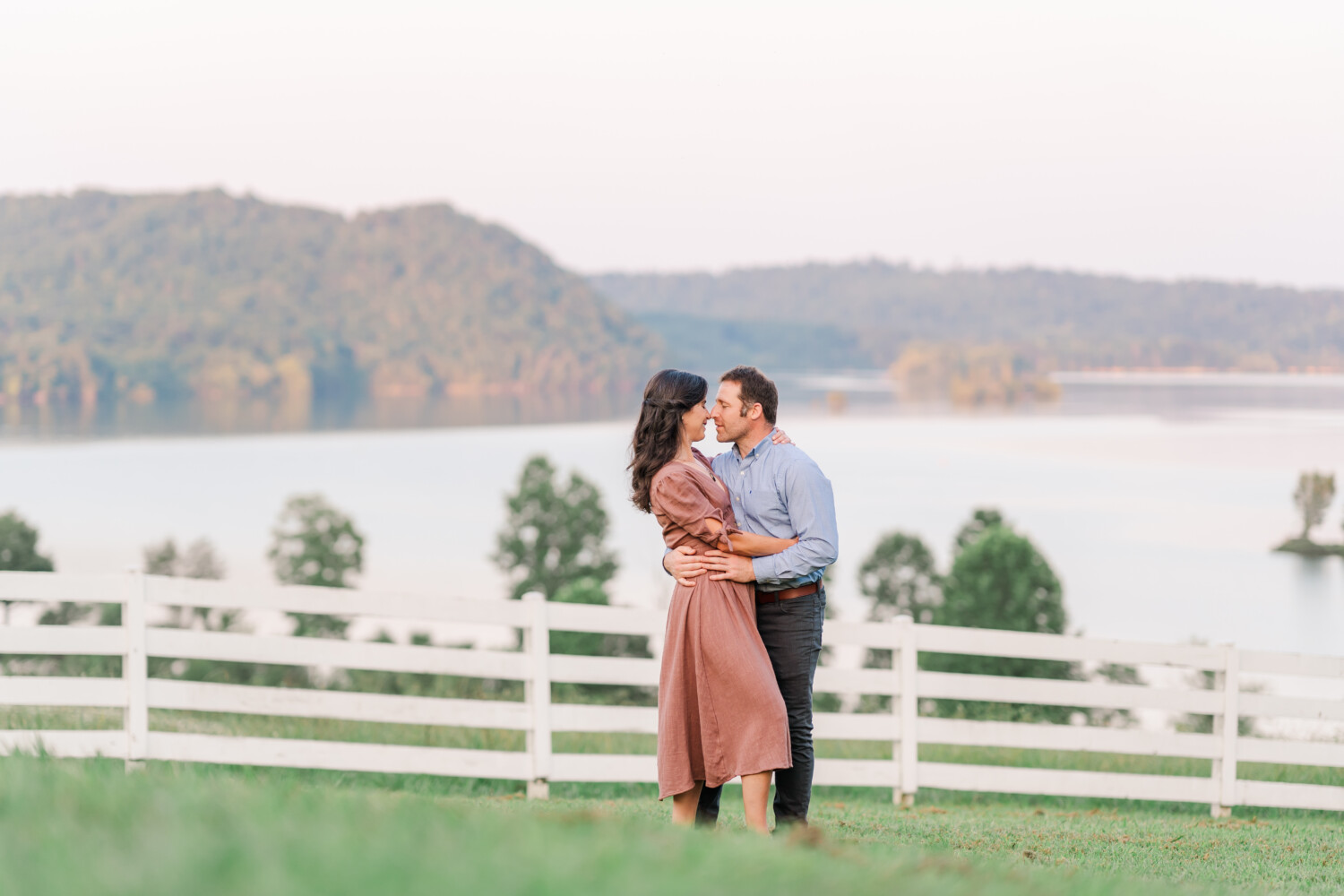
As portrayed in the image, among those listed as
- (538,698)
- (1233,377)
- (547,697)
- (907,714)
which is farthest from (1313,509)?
(538,698)

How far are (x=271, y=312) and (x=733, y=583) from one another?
15994cm

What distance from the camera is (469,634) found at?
83000 millimetres

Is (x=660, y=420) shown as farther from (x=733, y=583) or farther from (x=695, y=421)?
(x=733, y=583)

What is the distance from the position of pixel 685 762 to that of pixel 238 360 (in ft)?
513

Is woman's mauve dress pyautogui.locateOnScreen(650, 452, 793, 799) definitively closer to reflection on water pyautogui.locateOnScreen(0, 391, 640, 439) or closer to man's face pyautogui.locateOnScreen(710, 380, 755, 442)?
man's face pyautogui.locateOnScreen(710, 380, 755, 442)

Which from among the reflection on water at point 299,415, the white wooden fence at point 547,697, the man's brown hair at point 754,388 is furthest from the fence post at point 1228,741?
the reflection on water at point 299,415

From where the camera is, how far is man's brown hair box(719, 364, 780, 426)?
16.1 feet

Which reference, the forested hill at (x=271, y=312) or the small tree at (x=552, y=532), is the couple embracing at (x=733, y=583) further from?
the forested hill at (x=271, y=312)

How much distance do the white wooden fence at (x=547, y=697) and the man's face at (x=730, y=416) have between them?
2.40 metres

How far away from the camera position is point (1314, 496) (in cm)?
8525

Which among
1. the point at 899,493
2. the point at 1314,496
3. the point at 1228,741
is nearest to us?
the point at 1228,741

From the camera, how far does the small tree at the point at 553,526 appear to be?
68.2m

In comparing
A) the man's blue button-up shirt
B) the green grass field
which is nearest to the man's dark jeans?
the man's blue button-up shirt

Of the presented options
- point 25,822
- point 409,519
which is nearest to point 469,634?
point 409,519
